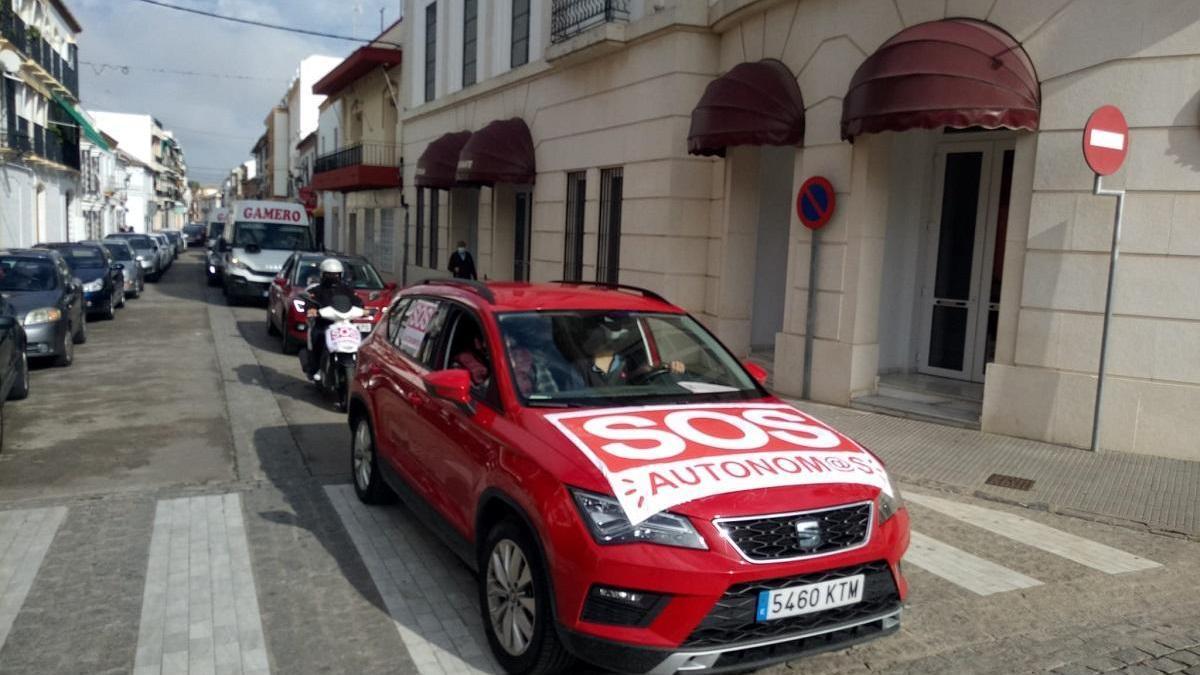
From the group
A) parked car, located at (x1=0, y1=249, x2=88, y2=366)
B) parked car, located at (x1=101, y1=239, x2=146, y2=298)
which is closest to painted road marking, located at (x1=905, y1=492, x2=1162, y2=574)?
parked car, located at (x1=0, y1=249, x2=88, y2=366)

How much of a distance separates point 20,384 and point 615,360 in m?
7.86

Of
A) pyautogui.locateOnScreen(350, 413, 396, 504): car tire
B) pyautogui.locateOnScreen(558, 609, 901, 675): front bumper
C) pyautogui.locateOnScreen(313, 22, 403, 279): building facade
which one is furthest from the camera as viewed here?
pyautogui.locateOnScreen(313, 22, 403, 279): building facade

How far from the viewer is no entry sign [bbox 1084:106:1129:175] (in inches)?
296

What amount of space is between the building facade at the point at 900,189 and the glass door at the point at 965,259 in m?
0.03

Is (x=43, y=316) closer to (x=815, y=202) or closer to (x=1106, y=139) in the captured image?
(x=815, y=202)

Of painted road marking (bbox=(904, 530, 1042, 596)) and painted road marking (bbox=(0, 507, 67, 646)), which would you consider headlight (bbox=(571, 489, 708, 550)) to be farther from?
painted road marking (bbox=(0, 507, 67, 646))

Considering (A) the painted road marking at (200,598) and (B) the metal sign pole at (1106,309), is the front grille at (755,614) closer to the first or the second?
(A) the painted road marking at (200,598)

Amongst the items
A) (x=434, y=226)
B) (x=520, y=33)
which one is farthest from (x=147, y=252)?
(x=520, y=33)

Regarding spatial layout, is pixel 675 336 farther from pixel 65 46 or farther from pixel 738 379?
pixel 65 46

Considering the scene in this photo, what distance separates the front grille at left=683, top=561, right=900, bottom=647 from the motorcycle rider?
7563mm

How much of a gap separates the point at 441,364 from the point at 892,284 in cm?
732

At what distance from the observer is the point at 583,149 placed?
15.4 meters

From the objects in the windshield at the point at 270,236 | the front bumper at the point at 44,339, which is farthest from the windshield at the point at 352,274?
the windshield at the point at 270,236

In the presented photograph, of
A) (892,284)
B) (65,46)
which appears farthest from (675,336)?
(65,46)
